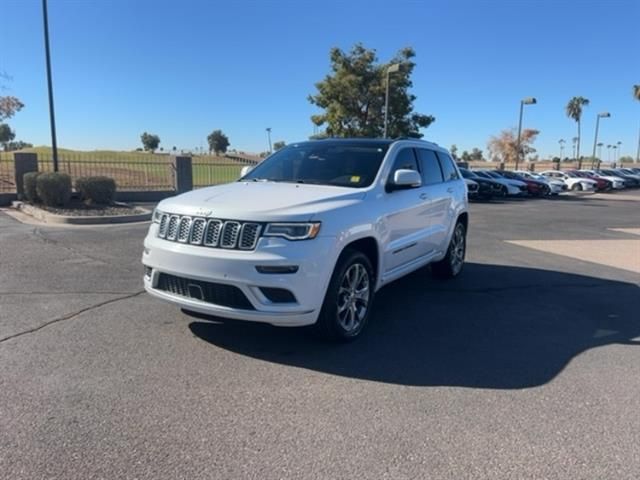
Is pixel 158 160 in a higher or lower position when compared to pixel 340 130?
lower

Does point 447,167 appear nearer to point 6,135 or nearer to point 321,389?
point 321,389

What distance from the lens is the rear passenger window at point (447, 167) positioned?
6.92m

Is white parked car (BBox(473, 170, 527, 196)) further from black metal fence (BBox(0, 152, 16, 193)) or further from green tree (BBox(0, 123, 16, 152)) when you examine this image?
green tree (BBox(0, 123, 16, 152))

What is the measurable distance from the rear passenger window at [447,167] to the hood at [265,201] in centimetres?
260

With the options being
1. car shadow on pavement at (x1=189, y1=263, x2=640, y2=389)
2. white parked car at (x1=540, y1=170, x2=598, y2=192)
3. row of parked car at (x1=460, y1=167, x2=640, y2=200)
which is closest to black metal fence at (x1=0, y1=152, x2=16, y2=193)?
car shadow on pavement at (x1=189, y1=263, x2=640, y2=389)

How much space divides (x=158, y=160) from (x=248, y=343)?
1628 centimetres

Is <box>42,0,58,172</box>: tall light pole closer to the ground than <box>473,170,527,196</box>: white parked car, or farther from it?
farther from it

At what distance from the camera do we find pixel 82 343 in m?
4.41

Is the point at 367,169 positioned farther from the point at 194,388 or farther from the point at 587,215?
the point at 587,215

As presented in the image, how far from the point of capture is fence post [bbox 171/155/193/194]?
18875 mm

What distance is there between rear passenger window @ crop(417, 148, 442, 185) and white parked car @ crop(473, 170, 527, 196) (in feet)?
71.1

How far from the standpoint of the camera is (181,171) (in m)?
19.0

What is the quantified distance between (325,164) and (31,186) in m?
12.3

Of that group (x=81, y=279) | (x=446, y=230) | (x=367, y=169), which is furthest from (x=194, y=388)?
(x=446, y=230)
